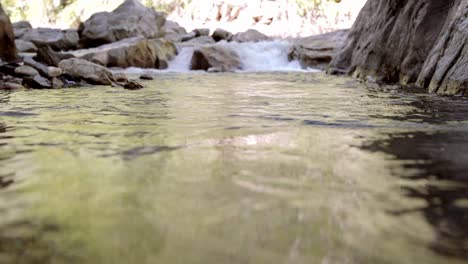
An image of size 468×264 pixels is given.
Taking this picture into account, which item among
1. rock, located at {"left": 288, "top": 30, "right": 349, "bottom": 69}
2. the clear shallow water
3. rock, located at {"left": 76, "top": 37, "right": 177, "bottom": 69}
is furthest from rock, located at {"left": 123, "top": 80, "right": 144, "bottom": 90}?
rock, located at {"left": 288, "top": 30, "right": 349, "bottom": 69}

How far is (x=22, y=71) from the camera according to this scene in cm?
644

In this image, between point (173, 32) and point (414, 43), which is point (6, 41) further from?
point (173, 32)

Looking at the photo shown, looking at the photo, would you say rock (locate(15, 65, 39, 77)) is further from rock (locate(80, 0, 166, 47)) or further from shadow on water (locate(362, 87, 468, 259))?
rock (locate(80, 0, 166, 47))

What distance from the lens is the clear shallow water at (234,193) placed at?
0.92 m

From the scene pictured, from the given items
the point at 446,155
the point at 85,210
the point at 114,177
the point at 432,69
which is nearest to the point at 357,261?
the point at 85,210

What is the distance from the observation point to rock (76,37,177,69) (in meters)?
12.0

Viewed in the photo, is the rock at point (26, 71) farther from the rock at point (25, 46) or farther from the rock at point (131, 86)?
the rock at point (25, 46)

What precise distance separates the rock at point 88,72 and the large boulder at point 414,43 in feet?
14.3

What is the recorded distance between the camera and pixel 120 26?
16422mm

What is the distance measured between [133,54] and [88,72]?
5783 mm

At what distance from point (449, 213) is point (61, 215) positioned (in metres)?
0.98

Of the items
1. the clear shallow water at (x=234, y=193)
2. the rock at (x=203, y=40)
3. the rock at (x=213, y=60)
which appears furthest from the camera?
the rock at (x=203, y=40)

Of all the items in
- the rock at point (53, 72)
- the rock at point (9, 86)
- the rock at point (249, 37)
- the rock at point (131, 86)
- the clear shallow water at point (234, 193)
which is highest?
the rock at point (249, 37)

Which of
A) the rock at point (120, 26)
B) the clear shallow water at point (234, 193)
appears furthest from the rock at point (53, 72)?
the rock at point (120, 26)
